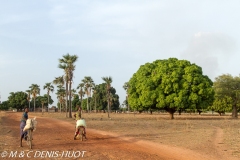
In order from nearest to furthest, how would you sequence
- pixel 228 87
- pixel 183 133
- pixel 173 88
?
pixel 183 133, pixel 173 88, pixel 228 87

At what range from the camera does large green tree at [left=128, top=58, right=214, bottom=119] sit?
47219 millimetres

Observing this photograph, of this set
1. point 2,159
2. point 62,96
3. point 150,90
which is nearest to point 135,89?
point 150,90

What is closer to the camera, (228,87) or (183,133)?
(183,133)

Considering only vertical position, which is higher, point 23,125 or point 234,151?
point 23,125

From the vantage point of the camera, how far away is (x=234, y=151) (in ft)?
42.5

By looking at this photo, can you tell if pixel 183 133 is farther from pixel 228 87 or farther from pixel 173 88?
pixel 228 87

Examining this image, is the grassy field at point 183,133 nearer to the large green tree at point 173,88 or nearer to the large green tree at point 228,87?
the large green tree at point 173,88

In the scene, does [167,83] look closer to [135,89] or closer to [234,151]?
[135,89]

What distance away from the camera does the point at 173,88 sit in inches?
1879

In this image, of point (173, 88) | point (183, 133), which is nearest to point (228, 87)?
point (173, 88)

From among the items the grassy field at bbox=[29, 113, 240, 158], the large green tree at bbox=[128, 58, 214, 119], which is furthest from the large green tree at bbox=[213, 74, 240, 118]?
the grassy field at bbox=[29, 113, 240, 158]

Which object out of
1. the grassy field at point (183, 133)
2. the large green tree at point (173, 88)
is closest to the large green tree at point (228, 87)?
the large green tree at point (173, 88)

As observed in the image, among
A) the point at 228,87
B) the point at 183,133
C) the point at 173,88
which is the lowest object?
the point at 183,133

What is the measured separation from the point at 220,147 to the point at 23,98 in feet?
416
